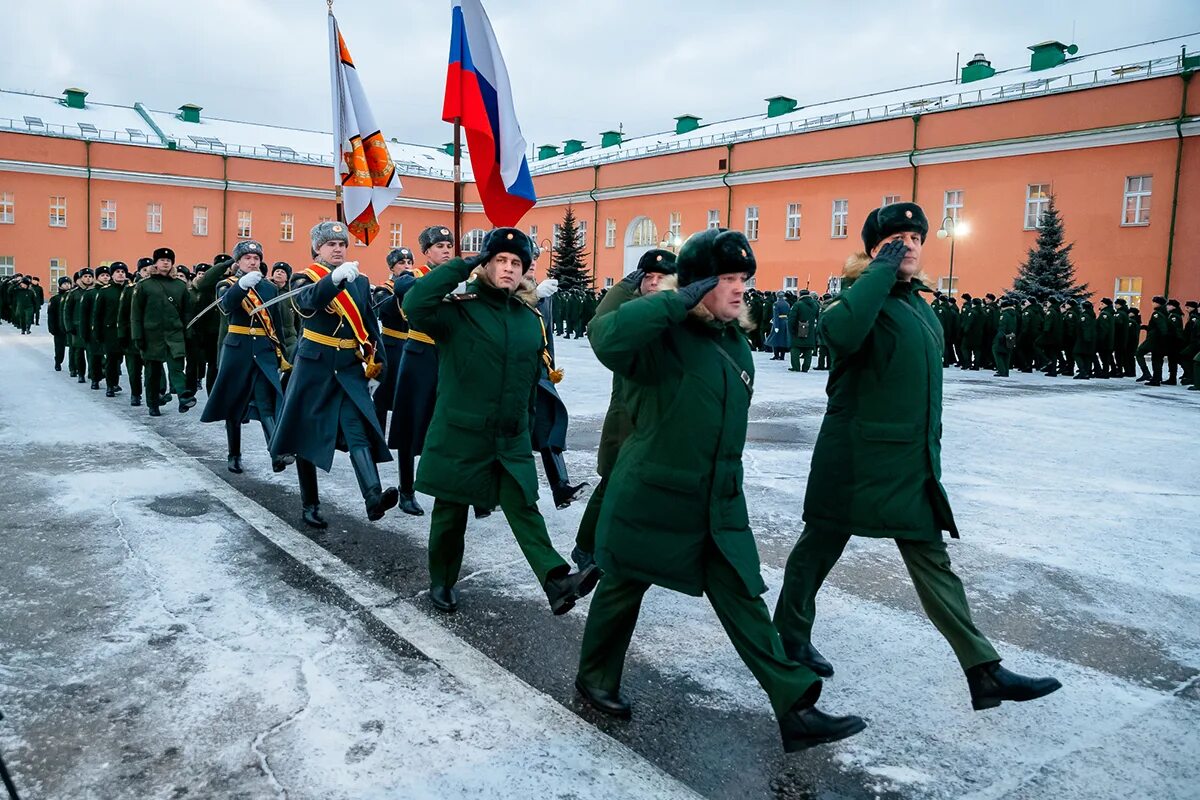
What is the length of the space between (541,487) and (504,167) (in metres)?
2.64

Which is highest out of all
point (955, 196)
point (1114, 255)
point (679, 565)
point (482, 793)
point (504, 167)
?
point (955, 196)

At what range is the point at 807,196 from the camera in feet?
119

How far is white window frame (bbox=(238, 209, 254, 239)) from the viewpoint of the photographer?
48.6 meters

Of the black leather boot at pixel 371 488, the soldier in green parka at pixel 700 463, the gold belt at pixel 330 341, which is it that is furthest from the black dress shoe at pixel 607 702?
the gold belt at pixel 330 341

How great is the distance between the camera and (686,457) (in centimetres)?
305

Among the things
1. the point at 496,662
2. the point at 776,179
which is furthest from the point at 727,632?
the point at 776,179

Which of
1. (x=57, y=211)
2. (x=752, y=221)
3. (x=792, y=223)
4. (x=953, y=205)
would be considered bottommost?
(x=57, y=211)

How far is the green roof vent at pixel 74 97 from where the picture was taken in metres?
48.5

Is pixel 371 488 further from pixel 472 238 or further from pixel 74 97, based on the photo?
pixel 74 97

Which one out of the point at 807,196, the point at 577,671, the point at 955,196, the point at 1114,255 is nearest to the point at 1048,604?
the point at 577,671

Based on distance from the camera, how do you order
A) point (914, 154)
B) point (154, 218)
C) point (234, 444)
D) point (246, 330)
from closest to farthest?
point (234, 444) < point (246, 330) < point (914, 154) < point (154, 218)

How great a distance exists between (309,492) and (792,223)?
1306 inches

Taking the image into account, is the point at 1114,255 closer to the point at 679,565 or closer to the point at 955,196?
the point at 955,196

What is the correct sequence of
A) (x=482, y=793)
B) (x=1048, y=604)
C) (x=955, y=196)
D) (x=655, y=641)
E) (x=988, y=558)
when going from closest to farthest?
(x=482, y=793) < (x=655, y=641) < (x=1048, y=604) < (x=988, y=558) < (x=955, y=196)
